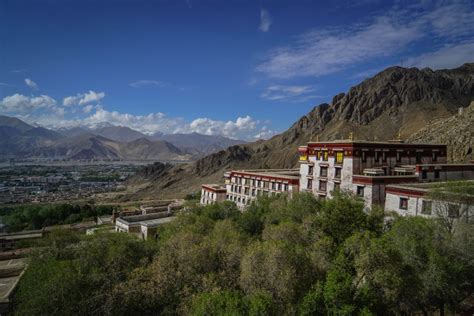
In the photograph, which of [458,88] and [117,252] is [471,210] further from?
[458,88]

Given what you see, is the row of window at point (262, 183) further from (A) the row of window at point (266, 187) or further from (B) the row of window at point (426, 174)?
(B) the row of window at point (426, 174)

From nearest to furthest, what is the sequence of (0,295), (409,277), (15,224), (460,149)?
(409,277) → (0,295) → (460,149) → (15,224)


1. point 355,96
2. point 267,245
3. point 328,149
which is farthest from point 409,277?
point 355,96

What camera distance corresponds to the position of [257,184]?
52344 millimetres

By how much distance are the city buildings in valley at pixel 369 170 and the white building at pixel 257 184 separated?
15cm

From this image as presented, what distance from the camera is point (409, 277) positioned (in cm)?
1744

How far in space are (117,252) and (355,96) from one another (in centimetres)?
17092

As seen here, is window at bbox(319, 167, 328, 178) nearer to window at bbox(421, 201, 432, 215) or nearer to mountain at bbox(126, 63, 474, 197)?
window at bbox(421, 201, 432, 215)

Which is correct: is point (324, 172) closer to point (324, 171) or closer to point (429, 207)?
point (324, 171)

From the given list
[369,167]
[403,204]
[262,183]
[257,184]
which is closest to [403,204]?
[403,204]

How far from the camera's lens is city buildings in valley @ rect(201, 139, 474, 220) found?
3369 cm

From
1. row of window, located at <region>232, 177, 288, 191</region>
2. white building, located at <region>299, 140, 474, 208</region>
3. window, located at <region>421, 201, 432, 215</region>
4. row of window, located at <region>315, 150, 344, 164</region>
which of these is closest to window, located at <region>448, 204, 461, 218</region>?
window, located at <region>421, 201, 432, 215</region>

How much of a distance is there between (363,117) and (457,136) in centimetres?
8870

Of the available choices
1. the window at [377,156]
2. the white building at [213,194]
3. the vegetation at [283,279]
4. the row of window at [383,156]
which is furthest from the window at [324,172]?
the white building at [213,194]
